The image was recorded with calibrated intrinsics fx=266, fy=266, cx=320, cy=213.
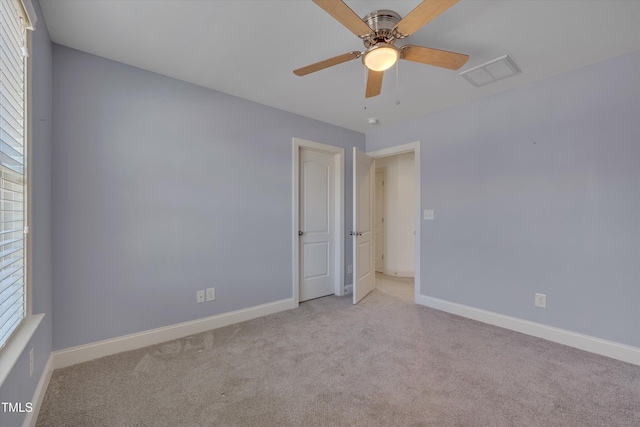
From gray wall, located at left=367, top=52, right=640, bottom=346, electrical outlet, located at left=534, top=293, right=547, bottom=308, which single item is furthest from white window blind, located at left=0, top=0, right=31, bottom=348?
electrical outlet, located at left=534, top=293, right=547, bottom=308

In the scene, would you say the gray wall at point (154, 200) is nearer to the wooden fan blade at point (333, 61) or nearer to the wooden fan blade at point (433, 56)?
the wooden fan blade at point (333, 61)

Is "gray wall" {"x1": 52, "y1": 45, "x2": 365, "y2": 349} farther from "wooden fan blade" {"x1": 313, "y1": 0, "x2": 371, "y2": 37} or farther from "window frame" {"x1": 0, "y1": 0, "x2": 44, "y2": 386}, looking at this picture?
"wooden fan blade" {"x1": 313, "y1": 0, "x2": 371, "y2": 37}

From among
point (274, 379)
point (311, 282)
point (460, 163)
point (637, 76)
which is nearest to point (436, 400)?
point (274, 379)

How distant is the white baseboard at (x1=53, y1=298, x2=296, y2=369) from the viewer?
203 centimetres

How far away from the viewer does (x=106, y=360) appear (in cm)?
209

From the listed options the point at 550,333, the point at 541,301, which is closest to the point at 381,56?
the point at 541,301

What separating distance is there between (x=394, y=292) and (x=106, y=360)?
337cm

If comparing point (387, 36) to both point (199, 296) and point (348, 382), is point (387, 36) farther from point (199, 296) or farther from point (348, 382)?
point (199, 296)

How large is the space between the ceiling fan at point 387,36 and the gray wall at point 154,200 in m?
1.36

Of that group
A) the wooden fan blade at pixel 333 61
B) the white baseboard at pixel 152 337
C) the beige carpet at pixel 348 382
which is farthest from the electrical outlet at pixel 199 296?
the wooden fan blade at pixel 333 61

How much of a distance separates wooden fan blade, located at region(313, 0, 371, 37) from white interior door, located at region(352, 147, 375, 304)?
1897mm

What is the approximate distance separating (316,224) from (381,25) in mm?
2442

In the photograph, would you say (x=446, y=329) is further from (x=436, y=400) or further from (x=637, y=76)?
(x=637, y=76)

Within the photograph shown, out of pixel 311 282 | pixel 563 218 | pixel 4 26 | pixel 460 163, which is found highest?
pixel 4 26
